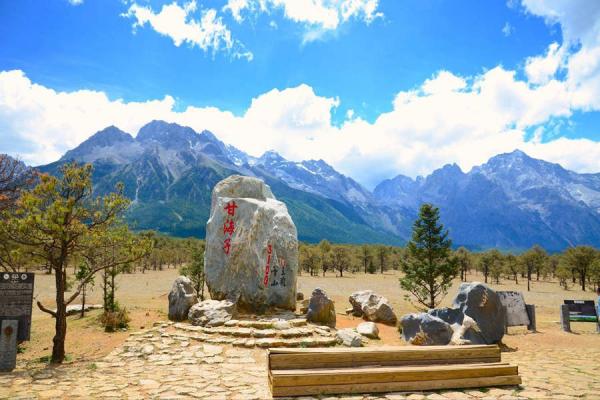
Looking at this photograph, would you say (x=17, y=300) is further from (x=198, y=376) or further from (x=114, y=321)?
(x=114, y=321)

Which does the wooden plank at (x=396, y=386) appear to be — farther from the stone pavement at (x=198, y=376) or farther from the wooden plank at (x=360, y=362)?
the wooden plank at (x=360, y=362)

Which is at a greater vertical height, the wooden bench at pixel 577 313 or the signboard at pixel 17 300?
the signboard at pixel 17 300

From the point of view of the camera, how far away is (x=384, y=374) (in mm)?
7902

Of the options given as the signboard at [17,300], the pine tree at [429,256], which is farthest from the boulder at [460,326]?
the signboard at [17,300]

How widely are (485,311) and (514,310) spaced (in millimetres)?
5329

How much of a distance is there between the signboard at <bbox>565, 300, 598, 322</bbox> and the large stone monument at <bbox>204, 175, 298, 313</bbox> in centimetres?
1579

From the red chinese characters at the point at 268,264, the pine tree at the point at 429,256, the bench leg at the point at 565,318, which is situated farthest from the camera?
the pine tree at the point at 429,256

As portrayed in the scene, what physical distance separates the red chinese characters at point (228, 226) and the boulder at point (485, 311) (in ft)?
37.3

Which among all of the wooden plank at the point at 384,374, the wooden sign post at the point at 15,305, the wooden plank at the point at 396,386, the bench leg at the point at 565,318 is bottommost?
the bench leg at the point at 565,318

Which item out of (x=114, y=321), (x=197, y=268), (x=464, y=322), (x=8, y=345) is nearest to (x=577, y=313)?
(x=464, y=322)

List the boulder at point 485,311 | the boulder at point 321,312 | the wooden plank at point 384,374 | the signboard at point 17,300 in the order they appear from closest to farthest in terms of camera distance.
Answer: the wooden plank at point 384,374 → the signboard at point 17,300 → the boulder at point 485,311 → the boulder at point 321,312

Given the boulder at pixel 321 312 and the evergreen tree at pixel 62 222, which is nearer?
the evergreen tree at pixel 62 222

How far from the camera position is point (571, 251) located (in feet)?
201

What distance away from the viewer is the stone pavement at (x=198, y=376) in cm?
797
